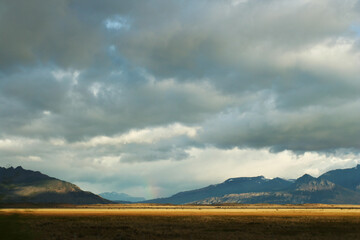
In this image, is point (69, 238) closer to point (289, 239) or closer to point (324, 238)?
point (289, 239)

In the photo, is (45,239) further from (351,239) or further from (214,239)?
(351,239)

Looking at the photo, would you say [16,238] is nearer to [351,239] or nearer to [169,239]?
[169,239]

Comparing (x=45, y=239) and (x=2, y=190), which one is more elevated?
(x=2, y=190)

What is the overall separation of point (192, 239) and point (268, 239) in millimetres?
9789

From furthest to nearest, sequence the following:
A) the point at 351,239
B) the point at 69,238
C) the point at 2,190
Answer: the point at 2,190, the point at 69,238, the point at 351,239

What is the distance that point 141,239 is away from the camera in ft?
145

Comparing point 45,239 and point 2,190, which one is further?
point 2,190

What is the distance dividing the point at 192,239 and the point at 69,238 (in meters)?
17.0

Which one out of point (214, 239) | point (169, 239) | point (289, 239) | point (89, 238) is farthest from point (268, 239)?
point (89, 238)

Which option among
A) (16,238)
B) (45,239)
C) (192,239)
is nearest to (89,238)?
(45,239)

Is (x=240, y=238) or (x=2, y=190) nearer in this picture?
(x=240, y=238)

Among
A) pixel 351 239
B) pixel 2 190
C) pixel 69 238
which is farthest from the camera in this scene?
pixel 2 190

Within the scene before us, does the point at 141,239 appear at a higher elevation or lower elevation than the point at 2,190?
lower

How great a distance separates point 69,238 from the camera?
46.1 meters
